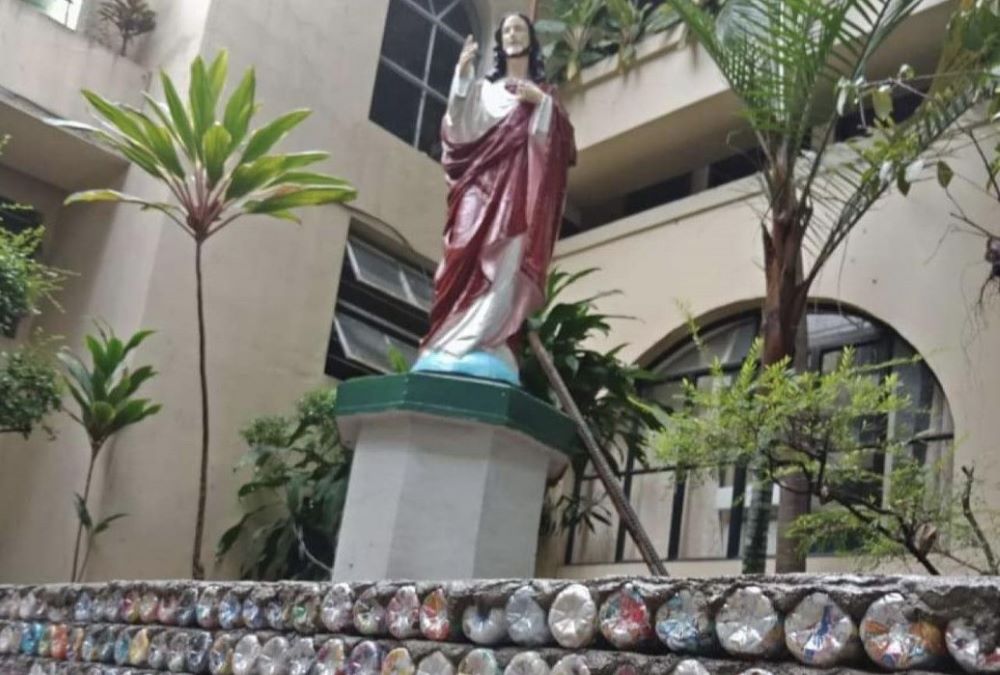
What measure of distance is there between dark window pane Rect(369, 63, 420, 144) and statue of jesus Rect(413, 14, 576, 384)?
15.0 feet

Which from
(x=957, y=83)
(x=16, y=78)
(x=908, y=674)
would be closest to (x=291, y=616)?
(x=908, y=674)

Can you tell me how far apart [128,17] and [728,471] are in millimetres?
4517

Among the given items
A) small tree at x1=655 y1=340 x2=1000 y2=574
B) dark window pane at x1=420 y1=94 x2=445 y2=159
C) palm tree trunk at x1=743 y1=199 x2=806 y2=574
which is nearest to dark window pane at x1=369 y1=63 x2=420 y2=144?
dark window pane at x1=420 y1=94 x2=445 y2=159

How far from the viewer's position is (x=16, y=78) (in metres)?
6.14

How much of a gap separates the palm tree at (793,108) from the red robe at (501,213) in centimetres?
93

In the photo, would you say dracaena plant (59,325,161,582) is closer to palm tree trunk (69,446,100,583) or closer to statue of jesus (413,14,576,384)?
palm tree trunk (69,446,100,583)

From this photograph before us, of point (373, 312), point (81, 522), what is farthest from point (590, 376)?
point (81, 522)

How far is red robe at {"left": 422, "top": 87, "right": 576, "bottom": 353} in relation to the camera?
325 centimetres

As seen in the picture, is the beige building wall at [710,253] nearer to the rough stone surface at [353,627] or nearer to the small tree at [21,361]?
the small tree at [21,361]

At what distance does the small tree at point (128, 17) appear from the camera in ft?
22.0

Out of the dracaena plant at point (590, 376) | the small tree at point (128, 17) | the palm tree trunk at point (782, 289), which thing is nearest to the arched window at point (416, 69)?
the small tree at point (128, 17)

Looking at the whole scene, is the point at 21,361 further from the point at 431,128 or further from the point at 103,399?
the point at 431,128

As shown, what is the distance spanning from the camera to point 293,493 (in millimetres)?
5773

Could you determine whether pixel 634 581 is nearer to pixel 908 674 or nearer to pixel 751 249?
pixel 908 674
